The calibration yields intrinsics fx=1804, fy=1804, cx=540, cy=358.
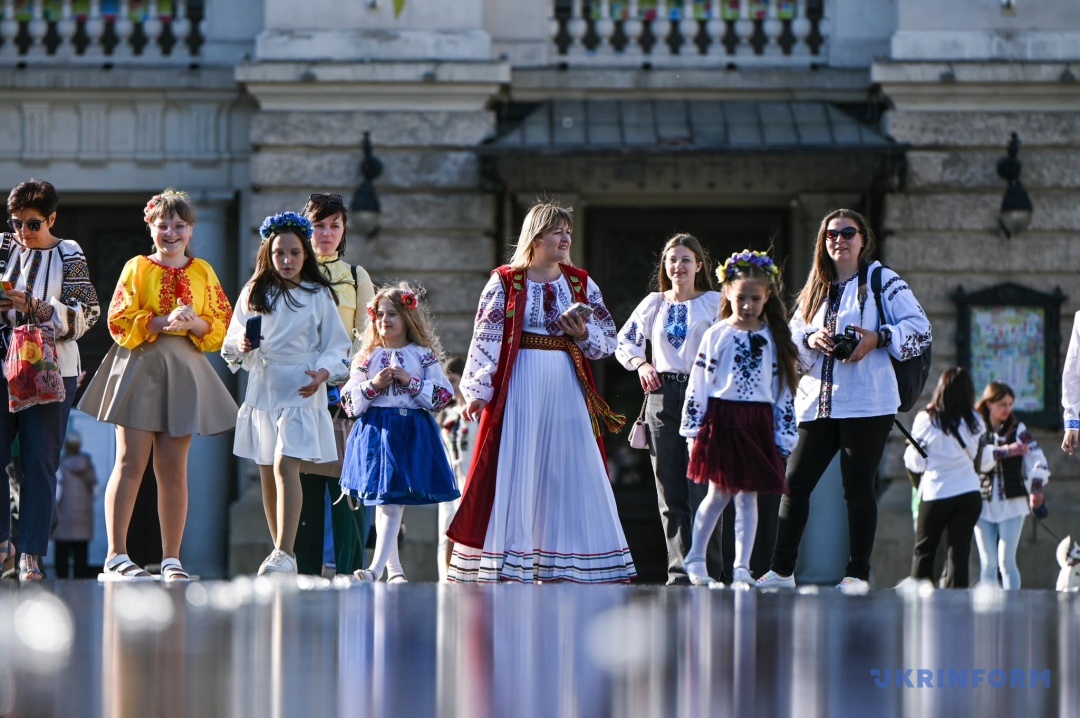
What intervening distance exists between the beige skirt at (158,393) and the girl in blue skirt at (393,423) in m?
0.60

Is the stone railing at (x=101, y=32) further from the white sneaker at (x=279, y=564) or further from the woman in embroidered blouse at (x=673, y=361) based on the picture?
the white sneaker at (x=279, y=564)

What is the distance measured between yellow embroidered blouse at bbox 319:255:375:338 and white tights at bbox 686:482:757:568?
1.95m

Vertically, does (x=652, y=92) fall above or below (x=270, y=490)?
above

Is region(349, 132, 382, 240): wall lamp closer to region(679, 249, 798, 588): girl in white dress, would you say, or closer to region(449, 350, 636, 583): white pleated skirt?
region(449, 350, 636, 583): white pleated skirt

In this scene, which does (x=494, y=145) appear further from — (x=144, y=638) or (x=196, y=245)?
(x=144, y=638)

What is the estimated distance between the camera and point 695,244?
28.4 ft

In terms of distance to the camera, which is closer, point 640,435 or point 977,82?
point 640,435

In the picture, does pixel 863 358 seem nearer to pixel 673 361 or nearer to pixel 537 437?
pixel 673 361

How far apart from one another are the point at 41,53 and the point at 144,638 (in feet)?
35.3

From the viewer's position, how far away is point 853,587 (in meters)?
7.57

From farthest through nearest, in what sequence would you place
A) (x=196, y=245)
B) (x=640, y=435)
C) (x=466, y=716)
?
(x=196, y=245), (x=640, y=435), (x=466, y=716)

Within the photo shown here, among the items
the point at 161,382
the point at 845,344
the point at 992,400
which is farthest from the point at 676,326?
the point at 992,400

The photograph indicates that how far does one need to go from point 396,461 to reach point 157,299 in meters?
1.28

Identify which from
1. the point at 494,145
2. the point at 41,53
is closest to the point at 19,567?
the point at 494,145
